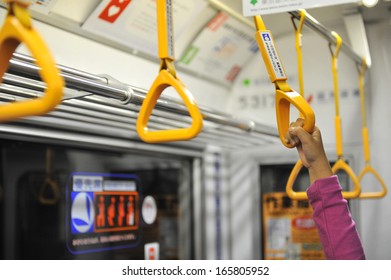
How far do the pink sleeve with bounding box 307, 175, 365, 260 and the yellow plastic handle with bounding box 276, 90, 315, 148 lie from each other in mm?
159

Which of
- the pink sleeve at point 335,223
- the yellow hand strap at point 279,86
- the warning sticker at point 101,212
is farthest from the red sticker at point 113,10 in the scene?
the pink sleeve at point 335,223

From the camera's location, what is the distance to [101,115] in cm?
309

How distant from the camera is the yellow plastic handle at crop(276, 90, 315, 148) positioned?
161cm

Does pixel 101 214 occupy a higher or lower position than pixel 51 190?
lower

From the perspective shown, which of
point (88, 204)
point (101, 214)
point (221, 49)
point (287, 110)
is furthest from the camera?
point (221, 49)

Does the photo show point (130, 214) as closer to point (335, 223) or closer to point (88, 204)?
point (88, 204)

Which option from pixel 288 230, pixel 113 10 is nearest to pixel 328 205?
pixel 113 10

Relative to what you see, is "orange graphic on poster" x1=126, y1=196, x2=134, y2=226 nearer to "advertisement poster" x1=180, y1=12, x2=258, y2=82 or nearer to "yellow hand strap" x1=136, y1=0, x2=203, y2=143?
"advertisement poster" x1=180, y1=12, x2=258, y2=82

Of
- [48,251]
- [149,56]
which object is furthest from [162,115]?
[48,251]

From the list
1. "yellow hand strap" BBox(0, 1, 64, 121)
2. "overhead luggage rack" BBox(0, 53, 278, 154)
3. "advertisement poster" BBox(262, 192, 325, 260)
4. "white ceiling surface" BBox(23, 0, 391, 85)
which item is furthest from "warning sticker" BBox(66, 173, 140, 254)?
"yellow hand strap" BBox(0, 1, 64, 121)

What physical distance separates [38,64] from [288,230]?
3.47 m

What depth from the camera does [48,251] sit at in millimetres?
3197
